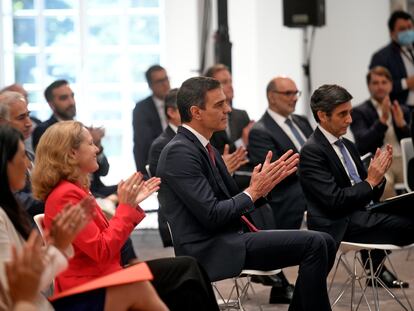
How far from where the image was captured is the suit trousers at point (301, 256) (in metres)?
4.74

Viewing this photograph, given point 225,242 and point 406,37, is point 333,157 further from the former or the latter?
point 406,37

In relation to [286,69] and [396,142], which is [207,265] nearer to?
[396,142]

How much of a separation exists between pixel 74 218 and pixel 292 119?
12.7 ft

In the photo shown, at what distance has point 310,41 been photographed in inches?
410

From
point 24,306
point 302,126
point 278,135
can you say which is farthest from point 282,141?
point 24,306

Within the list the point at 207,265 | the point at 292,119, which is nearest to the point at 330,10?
the point at 292,119

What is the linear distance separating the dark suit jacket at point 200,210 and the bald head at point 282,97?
2343mm

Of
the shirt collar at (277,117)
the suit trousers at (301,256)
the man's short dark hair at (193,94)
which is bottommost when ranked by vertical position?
the suit trousers at (301,256)

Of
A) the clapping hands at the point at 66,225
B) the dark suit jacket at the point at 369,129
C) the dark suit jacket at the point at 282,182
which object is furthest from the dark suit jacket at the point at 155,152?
the clapping hands at the point at 66,225

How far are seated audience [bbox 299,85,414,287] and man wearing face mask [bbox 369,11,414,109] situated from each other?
333 centimetres

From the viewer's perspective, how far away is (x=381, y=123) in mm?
7910

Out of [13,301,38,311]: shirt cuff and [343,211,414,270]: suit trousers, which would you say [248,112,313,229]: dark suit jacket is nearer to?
[343,211,414,270]: suit trousers

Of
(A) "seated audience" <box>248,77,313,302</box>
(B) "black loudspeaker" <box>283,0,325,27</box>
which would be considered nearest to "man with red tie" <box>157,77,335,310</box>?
(A) "seated audience" <box>248,77,313,302</box>

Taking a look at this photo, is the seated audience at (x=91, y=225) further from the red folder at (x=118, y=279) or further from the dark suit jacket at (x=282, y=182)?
the dark suit jacket at (x=282, y=182)
